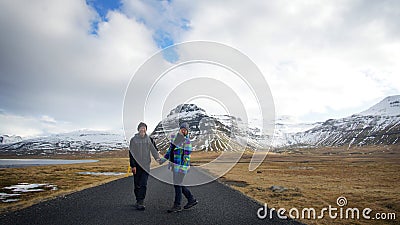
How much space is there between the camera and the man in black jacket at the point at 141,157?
9.12 meters

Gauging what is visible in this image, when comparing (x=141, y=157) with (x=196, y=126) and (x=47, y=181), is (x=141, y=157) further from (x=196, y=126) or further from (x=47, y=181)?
(x=47, y=181)

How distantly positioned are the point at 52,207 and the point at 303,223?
8537 mm

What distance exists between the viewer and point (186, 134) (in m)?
9.04

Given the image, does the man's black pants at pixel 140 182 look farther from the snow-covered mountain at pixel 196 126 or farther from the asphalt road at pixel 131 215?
the snow-covered mountain at pixel 196 126

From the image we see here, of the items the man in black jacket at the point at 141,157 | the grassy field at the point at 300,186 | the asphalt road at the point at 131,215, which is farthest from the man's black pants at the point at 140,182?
the grassy field at the point at 300,186

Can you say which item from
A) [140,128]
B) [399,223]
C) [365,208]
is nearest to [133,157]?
[140,128]

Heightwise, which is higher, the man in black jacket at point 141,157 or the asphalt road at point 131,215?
the man in black jacket at point 141,157

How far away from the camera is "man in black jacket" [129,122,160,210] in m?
9.12

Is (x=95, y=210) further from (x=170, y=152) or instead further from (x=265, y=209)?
(x=265, y=209)
